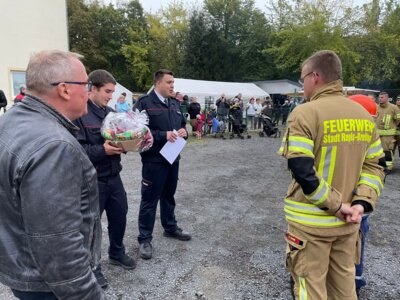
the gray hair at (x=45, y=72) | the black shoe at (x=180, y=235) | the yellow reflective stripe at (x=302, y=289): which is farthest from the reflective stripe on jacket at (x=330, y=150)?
the black shoe at (x=180, y=235)

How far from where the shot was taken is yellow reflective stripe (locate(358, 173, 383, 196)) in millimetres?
2287

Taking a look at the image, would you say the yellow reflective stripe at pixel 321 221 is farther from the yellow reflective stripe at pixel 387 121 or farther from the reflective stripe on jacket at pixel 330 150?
the yellow reflective stripe at pixel 387 121

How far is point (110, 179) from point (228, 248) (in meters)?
1.80

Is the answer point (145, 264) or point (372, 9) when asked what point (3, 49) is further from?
point (372, 9)

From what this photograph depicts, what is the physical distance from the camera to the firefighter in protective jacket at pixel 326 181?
82.3 inches

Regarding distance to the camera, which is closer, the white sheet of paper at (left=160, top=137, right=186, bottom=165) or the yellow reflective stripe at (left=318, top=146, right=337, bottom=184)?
the yellow reflective stripe at (left=318, top=146, right=337, bottom=184)

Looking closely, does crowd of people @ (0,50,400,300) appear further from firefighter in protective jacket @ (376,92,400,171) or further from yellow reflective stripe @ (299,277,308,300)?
firefighter in protective jacket @ (376,92,400,171)

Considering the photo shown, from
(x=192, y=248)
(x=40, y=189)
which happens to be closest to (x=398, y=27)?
(x=192, y=248)

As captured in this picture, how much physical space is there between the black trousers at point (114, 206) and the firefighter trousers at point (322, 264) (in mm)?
1770

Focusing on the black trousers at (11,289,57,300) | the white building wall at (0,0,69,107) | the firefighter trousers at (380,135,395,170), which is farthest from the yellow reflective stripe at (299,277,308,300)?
the white building wall at (0,0,69,107)

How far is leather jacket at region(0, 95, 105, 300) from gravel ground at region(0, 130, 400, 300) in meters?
1.82

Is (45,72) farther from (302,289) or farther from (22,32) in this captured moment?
(22,32)

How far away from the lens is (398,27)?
25484 mm

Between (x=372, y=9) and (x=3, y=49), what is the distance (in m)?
25.3
